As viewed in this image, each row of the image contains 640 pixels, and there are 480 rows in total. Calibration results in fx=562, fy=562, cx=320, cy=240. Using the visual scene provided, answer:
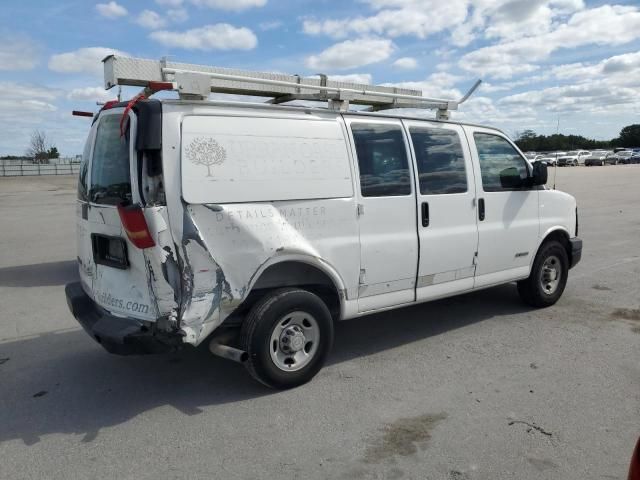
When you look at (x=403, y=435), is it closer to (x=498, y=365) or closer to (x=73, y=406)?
(x=498, y=365)

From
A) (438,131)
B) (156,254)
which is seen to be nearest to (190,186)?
(156,254)

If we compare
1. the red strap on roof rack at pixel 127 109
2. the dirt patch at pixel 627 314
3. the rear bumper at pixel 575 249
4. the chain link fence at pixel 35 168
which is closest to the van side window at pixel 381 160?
the red strap on roof rack at pixel 127 109

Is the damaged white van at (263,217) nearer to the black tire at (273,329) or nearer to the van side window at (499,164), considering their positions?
the black tire at (273,329)

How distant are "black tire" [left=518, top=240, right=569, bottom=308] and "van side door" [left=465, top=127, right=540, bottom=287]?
142mm

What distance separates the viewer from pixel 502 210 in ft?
19.1

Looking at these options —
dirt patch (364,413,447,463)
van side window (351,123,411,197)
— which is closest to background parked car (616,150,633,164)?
van side window (351,123,411,197)

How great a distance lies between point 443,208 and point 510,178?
3.87ft

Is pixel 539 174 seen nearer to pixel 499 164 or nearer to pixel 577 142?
pixel 499 164

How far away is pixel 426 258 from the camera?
16.8 feet

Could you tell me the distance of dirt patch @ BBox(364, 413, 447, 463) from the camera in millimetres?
3430

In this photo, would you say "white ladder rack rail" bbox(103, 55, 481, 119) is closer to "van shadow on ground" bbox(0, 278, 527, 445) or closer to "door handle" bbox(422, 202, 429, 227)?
"door handle" bbox(422, 202, 429, 227)

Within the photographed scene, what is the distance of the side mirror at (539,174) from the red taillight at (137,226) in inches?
166

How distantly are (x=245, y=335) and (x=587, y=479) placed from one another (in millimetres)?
2332

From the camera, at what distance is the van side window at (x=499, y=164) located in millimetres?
5711
